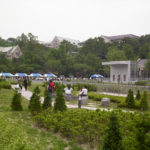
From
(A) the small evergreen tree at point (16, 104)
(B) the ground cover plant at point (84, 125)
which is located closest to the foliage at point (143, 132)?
Answer: (B) the ground cover plant at point (84, 125)

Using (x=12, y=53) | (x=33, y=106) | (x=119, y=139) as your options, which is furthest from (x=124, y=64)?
(x=12, y=53)

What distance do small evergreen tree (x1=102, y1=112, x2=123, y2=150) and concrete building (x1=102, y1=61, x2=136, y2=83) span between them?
35.6 meters

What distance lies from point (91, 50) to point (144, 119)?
210 feet

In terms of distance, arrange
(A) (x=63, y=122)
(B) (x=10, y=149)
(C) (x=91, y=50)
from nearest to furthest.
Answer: (B) (x=10, y=149) < (A) (x=63, y=122) < (C) (x=91, y=50)

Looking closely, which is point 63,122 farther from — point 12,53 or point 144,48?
point 12,53

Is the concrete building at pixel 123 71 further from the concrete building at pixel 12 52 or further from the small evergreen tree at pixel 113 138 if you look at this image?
the concrete building at pixel 12 52

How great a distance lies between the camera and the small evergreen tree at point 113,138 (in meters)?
4.35

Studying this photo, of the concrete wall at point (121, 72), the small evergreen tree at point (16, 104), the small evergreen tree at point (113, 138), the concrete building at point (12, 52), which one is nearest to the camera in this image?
the small evergreen tree at point (113, 138)

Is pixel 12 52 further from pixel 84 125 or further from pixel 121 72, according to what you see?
pixel 84 125

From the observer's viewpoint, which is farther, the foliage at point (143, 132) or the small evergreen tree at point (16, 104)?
the small evergreen tree at point (16, 104)

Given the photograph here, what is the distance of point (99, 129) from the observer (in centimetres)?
643

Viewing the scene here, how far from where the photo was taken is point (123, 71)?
134 ft

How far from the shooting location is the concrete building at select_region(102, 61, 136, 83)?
39.6 metres

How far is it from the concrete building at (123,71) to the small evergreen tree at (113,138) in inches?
1400
